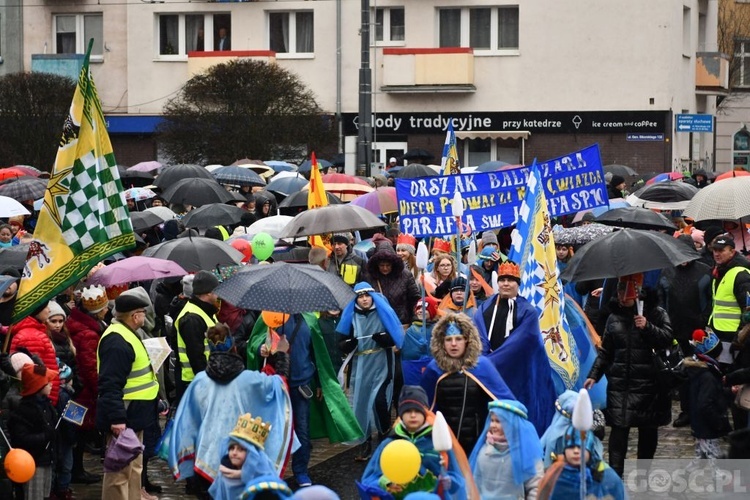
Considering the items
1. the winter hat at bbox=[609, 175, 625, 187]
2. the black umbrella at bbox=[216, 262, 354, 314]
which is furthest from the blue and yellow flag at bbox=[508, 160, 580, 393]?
the winter hat at bbox=[609, 175, 625, 187]

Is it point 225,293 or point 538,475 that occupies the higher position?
point 225,293

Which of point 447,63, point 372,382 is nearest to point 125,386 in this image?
point 372,382

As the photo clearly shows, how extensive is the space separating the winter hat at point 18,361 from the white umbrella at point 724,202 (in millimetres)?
7917

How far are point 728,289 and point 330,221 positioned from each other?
4101mm

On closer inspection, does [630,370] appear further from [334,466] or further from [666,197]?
[666,197]

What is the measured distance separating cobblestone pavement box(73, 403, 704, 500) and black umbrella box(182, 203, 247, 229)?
5.05 meters

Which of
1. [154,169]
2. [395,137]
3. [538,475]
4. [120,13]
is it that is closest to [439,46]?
[395,137]

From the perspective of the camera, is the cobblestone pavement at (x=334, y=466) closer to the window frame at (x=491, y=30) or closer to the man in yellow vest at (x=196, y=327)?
the man in yellow vest at (x=196, y=327)

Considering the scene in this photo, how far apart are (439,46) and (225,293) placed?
32.1 meters

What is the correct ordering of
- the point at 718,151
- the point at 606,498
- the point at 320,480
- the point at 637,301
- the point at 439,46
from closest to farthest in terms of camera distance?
the point at 606,498
the point at 637,301
the point at 320,480
the point at 439,46
the point at 718,151

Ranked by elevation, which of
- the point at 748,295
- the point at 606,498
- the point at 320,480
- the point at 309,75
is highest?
the point at 309,75

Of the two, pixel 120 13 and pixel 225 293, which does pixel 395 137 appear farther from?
pixel 225 293

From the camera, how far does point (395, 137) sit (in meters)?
41.9

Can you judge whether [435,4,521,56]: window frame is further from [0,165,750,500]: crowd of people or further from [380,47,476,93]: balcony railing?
[0,165,750,500]: crowd of people
